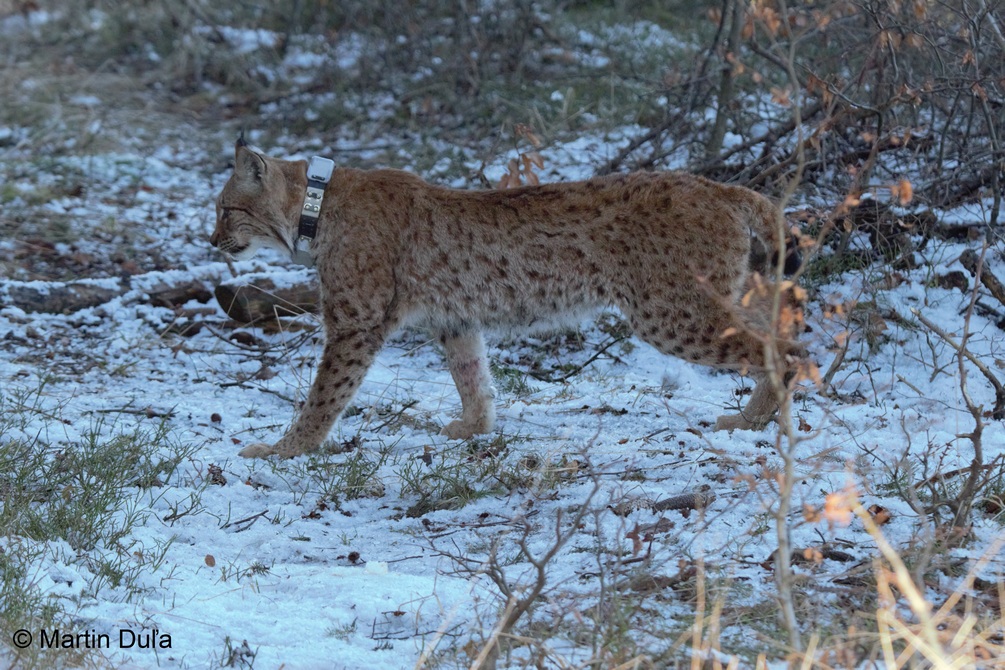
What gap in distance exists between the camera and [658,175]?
4.93m

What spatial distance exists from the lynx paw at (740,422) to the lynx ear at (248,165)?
8.44 feet

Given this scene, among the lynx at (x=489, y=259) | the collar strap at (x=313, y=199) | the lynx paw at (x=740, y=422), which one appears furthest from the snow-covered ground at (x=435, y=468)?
the collar strap at (x=313, y=199)

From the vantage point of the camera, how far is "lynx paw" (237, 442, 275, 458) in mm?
4977

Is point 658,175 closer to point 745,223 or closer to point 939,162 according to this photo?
point 745,223

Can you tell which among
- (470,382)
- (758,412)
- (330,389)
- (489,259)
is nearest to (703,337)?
(758,412)

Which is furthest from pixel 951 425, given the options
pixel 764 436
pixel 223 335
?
pixel 223 335

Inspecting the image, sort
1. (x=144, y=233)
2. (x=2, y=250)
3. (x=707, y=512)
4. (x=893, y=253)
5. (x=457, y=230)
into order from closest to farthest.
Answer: (x=707, y=512) < (x=457, y=230) < (x=893, y=253) < (x=2, y=250) < (x=144, y=233)

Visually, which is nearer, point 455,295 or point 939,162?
point 455,295

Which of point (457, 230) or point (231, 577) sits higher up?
point (457, 230)

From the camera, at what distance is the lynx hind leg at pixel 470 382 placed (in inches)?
208

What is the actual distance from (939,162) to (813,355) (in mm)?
1406

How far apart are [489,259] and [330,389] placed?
97 centimetres

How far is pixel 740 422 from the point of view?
5055 mm

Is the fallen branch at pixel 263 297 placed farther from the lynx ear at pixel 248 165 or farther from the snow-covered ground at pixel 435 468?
the lynx ear at pixel 248 165
